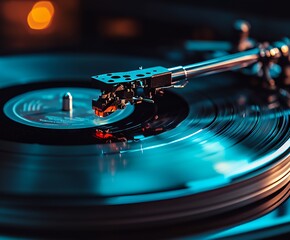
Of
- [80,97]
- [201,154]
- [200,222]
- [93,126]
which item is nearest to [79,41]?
[80,97]

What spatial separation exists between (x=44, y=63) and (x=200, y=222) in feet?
1.80

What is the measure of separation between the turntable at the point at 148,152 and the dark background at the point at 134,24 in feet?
0.77

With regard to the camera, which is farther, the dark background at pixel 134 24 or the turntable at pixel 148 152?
the dark background at pixel 134 24

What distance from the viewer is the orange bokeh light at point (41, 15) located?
1.62 m

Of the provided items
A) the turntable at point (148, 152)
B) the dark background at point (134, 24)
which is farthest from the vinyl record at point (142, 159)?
the dark background at point (134, 24)

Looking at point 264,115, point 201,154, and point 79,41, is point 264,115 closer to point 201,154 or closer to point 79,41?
point 201,154

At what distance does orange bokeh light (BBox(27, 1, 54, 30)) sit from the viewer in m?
1.62

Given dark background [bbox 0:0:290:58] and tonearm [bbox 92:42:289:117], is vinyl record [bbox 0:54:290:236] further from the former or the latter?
dark background [bbox 0:0:290:58]

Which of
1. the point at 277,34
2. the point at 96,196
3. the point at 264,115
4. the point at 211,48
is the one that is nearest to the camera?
the point at 96,196

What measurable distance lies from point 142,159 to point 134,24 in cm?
98

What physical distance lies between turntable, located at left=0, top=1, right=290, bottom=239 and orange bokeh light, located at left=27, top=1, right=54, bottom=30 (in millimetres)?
666

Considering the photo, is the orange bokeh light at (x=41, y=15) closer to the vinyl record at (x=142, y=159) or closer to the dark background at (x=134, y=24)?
the dark background at (x=134, y=24)

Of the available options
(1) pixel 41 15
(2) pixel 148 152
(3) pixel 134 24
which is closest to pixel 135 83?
(2) pixel 148 152

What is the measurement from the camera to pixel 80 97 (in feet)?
2.82
